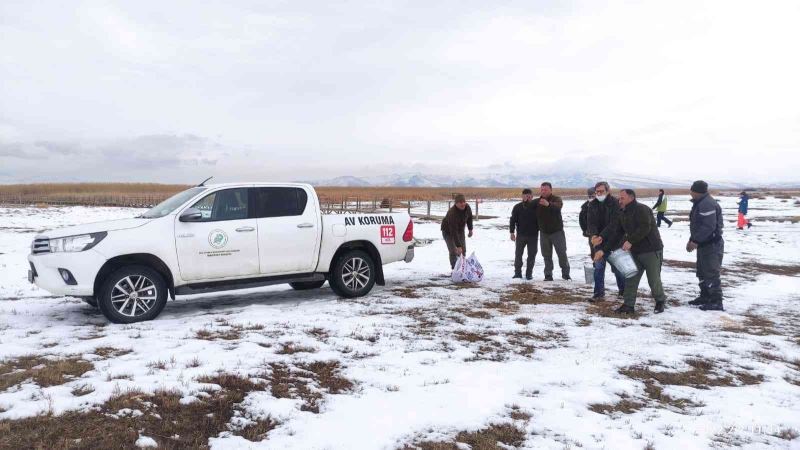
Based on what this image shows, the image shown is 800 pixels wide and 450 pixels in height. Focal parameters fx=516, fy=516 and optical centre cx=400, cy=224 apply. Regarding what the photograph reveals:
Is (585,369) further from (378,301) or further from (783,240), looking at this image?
(783,240)

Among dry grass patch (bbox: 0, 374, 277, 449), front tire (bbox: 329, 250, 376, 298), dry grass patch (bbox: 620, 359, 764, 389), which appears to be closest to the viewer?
dry grass patch (bbox: 0, 374, 277, 449)

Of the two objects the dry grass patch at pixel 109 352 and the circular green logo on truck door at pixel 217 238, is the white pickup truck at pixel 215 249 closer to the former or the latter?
the circular green logo on truck door at pixel 217 238

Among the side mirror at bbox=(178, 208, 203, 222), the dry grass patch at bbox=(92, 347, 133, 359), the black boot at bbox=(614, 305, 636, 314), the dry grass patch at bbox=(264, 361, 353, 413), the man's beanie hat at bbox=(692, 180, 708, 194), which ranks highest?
the man's beanie hat at bbox=(692, 180, 708, 194)

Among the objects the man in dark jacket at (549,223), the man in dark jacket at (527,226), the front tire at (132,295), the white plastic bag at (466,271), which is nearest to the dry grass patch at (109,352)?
the front tire at (132,295)

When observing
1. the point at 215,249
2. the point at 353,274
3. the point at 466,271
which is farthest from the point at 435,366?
the point at 466,271

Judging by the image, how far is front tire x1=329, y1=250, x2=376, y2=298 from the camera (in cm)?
842

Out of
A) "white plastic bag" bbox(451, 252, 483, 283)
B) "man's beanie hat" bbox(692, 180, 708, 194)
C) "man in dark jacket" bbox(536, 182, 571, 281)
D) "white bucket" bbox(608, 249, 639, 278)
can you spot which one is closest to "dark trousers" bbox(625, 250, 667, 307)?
"white bucket" bbox(608, 249, 639, 278)

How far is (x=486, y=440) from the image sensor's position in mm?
3736

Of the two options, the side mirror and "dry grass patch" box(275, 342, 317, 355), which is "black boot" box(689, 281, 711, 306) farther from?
the side mirror

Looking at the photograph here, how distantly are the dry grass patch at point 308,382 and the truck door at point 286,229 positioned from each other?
288 cm

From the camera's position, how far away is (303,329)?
6.49 metres

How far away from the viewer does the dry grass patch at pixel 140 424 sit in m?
3.50

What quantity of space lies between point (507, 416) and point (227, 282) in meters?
4.74

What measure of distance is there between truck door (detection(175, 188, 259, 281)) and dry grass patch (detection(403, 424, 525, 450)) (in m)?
4.65
